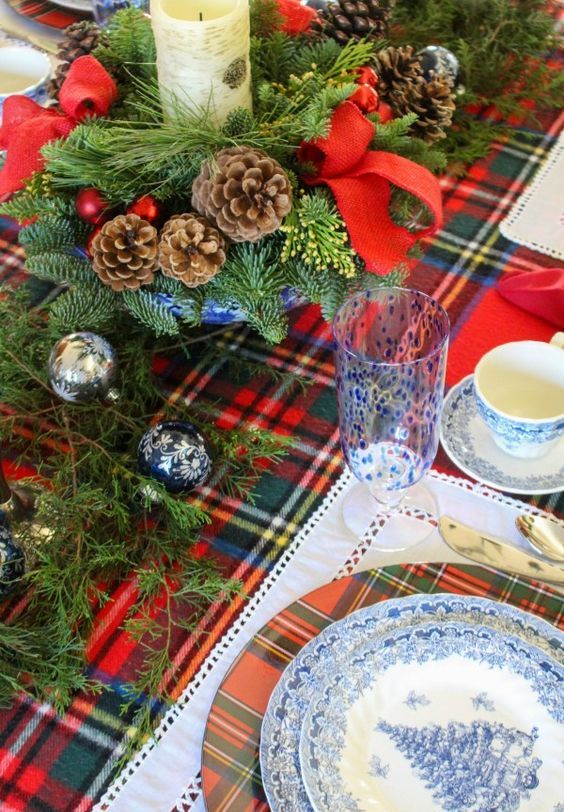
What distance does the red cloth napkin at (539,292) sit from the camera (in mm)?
813

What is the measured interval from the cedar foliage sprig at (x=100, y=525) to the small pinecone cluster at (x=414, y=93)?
1.03ft

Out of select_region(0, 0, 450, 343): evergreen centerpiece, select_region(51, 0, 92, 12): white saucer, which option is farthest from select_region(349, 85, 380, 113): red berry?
select_region(51, 0, 92, 12): white saucer

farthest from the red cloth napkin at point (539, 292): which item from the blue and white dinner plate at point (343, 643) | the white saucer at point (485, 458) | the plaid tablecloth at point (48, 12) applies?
the plaid tablecloth at point (48, 12)

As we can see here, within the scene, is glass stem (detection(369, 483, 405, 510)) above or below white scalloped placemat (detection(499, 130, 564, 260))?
below

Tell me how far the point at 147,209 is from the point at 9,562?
0.30 meters

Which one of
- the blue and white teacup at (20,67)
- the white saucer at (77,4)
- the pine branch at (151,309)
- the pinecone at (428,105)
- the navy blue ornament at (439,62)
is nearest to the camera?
the pine branch at (151,309)

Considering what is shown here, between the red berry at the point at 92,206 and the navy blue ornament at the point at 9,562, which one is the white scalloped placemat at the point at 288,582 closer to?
the navy blue ornament at the point at 9,562

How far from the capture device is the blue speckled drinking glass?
59cm

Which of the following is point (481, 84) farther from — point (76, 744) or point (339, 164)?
point (76, 744)

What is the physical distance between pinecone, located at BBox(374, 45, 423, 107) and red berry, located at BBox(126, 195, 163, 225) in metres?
0.30

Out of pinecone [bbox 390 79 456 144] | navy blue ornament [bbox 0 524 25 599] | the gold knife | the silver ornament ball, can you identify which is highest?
pinecone [bbox 390 79 456 144]

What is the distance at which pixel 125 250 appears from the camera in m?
0.68

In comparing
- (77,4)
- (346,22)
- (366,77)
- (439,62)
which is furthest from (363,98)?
(77,4)

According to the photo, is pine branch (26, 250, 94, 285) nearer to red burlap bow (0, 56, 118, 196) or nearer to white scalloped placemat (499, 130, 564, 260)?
red burlap bow (0, 56, 118, 196)
